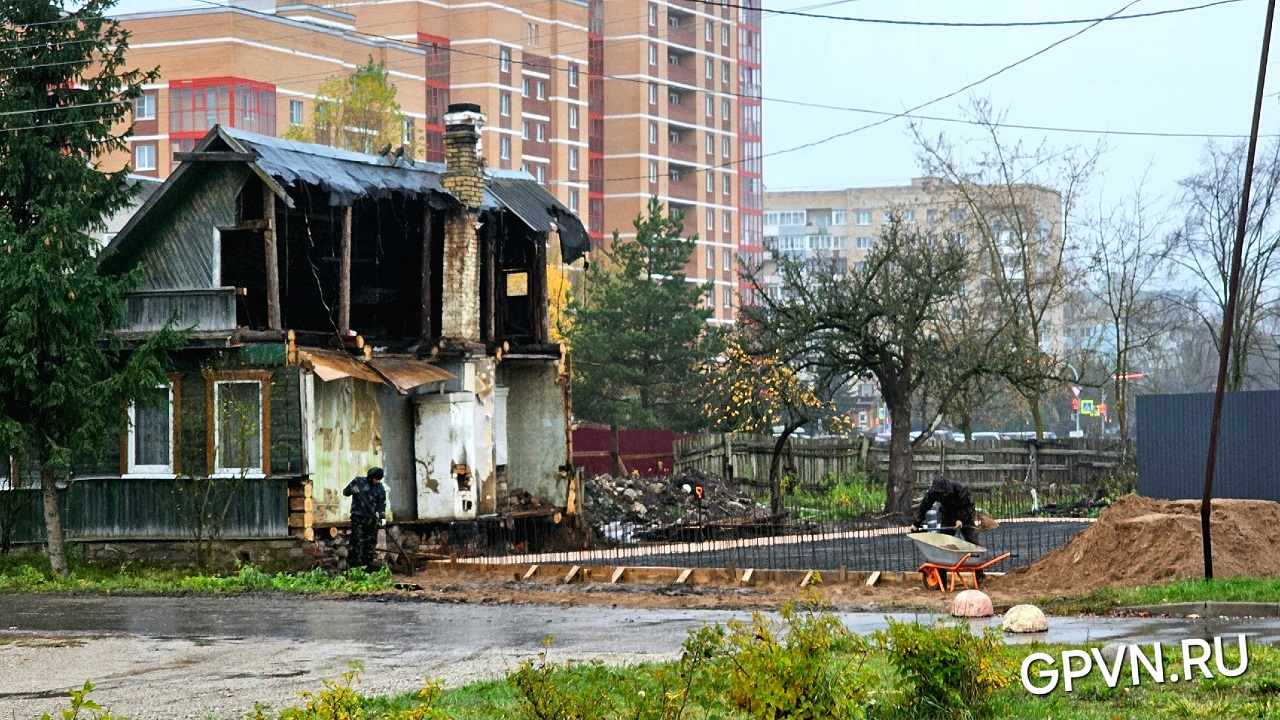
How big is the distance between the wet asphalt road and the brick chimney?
326 inches

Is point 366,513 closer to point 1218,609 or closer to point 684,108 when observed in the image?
point 1218,609

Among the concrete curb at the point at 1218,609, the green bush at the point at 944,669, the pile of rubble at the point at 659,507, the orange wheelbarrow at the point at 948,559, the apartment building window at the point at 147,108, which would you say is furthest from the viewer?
the apartment building window at the point at 147,108

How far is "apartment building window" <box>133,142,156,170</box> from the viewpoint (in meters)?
89.3

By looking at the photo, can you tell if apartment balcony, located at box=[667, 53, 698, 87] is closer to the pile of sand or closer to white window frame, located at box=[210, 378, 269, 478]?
white window frame, located at box=[210, 378, 269, 478]

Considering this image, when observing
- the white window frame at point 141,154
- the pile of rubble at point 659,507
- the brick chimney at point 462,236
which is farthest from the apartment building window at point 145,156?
the brick chimney at point 462,236

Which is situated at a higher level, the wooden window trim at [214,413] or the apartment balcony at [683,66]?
the apartment balcony at [683,66]

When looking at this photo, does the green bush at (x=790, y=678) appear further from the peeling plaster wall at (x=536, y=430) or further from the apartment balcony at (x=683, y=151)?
the apartment balcony at (x=683, y=151)

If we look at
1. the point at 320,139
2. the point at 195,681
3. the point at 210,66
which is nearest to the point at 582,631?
the point at 195,681

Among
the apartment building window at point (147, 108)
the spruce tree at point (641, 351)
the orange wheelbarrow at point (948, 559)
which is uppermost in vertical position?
the apartment building window at point (147, 108)

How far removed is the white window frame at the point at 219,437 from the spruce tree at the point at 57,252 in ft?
3.49

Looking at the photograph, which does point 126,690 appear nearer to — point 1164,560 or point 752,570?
point 752,570

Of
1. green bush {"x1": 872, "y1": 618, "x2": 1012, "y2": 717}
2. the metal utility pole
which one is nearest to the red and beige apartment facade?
the metal utility pole

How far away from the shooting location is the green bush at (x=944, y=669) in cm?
1022

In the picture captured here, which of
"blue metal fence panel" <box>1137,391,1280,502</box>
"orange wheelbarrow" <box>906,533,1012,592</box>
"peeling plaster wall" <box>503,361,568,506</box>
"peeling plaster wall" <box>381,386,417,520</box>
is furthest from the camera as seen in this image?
"peeling plaster wall" <box>503,361,568,506</box>
